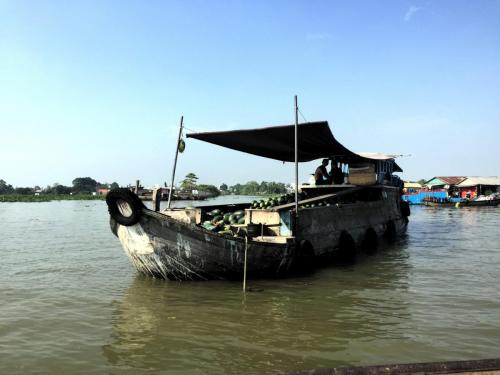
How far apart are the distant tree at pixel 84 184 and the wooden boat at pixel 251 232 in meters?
128

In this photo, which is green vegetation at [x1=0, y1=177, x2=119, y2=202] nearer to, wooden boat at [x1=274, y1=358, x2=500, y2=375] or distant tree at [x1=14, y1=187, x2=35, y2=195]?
distant tree at [x1=14, y1=187, x2=35, y2=195]

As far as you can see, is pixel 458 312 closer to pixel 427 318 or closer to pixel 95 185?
pixel 427 318

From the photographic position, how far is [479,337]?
5016mm

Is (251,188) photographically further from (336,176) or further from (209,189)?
(336,176)

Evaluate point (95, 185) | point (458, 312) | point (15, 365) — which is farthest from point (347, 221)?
point (95, 185)

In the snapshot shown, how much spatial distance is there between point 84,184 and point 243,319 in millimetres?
141160

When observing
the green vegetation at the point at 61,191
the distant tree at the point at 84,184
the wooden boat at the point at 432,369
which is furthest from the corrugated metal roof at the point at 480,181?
the distant tree at the point at 84,184

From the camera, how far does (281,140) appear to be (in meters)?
9.71

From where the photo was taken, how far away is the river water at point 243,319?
4426mm

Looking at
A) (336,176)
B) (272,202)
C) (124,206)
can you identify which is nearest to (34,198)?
(336,176)

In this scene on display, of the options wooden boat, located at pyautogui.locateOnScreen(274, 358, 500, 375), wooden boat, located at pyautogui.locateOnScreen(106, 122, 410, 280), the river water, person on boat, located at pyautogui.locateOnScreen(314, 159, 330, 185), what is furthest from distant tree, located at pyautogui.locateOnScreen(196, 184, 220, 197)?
wooden boat, located at pyautogui.locateOnScreen(274, 358, 500, 375)

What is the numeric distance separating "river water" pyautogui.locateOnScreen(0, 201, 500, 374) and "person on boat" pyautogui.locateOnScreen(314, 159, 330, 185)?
11.7 ft

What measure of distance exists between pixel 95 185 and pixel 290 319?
14079 centimetres

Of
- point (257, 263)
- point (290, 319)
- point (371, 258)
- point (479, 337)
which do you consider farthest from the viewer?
point (371, 258)
